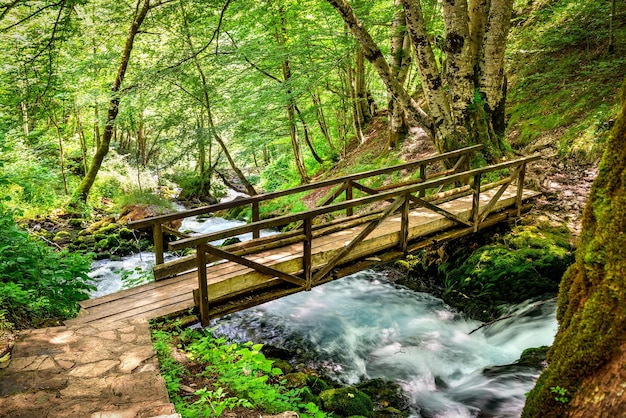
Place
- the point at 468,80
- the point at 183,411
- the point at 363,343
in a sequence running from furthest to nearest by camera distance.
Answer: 1. the point at 468,80
2. the point at 363,343
3. the point at 183,411

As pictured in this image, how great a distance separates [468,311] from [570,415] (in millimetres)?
4214

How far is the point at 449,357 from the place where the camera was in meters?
6.30

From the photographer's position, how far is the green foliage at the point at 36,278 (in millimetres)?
4223

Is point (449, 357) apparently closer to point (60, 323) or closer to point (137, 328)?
point (137, 328)

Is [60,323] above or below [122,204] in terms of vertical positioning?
above

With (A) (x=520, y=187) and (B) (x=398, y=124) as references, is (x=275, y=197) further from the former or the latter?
(B) (x=398, y=124)

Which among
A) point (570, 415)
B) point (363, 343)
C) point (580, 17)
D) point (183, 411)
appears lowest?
point (363, 343)

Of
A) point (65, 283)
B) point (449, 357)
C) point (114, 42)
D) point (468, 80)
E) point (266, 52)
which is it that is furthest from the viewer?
point (114, 42)

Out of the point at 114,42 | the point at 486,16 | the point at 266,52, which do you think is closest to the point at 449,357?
the point at 486,16

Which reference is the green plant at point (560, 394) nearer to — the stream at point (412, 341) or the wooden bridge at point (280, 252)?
the stream at point (412, 341)

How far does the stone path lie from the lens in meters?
2.65

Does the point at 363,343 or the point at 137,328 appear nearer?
the point at 137,328

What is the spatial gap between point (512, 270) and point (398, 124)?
7.28 meters

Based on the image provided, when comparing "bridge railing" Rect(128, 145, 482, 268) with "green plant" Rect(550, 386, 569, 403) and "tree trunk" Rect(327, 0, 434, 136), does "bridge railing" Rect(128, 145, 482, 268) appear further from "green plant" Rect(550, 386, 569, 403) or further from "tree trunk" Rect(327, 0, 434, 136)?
"green plant" Rect(550, 386, 569, 403)
